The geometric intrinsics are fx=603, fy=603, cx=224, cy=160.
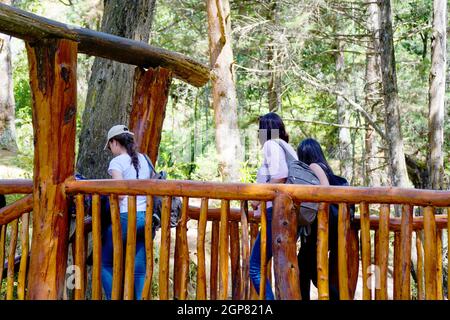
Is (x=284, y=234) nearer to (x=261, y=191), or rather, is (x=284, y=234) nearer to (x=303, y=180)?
(x=261, y=191)

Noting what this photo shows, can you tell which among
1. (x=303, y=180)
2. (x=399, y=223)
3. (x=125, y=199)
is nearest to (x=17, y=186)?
(x=125, y=199)

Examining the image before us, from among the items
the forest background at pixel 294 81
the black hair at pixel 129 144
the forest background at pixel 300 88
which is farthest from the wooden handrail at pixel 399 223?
the forest background at pixel 294 81

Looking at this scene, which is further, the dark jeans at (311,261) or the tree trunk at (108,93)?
the tree trunk at (108,93)

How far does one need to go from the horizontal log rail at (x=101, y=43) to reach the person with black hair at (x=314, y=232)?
5.73 ft

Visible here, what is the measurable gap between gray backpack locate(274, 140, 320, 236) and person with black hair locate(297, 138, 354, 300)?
7 cm

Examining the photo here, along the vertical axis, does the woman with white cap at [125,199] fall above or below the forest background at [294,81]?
below

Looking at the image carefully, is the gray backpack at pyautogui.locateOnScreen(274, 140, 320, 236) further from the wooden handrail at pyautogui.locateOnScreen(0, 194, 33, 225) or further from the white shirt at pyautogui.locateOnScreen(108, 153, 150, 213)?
the wooden handrail at pyautogui.locateOnScreen(0, 194, 33, 225)

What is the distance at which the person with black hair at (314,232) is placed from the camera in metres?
4.70

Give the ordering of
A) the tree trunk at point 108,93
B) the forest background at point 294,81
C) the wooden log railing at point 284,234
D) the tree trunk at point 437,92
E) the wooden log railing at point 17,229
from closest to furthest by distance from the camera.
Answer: the wooden log railing at point 284,234 → the wooden log railing at point 17,229 → the tree trunk at point 108,93 → the tree trunk at point 437,92 → the forest background at point 294,81

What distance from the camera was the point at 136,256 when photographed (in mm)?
4898

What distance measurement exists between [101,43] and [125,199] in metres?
1.32

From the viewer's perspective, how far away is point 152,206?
15.0 ft

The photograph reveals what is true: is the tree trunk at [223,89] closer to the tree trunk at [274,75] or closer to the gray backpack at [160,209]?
the tree trunk at [274,75]

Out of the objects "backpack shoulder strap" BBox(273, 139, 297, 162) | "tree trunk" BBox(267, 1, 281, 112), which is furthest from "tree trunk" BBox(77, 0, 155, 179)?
"tree trunk" BBox(267, 1, 281, 112)
